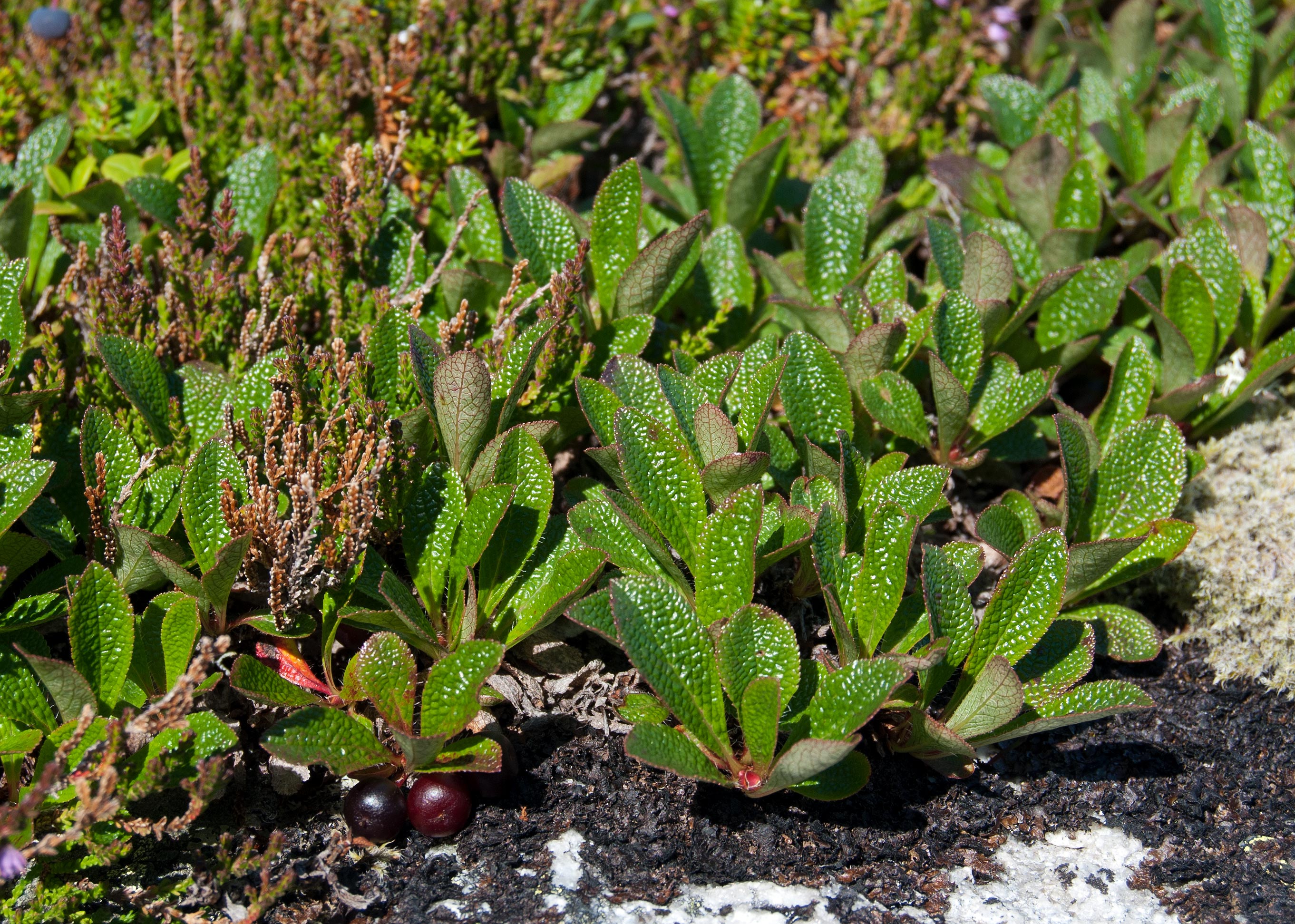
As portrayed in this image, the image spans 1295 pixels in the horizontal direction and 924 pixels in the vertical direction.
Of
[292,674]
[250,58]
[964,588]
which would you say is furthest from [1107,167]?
[292,674]

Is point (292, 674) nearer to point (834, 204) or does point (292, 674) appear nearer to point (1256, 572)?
point (834, 204)

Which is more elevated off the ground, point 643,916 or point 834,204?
point 834,204

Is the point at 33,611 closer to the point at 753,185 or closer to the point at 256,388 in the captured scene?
the point at 256,388

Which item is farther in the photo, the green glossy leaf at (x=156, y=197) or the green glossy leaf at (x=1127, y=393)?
the green glossy leaf at (x=156, y=197)

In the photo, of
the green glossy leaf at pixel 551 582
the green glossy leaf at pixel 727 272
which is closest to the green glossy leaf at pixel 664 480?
the green glossy leaf at pixel 551 582

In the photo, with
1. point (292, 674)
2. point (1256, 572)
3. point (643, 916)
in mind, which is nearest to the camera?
point (643, 916)

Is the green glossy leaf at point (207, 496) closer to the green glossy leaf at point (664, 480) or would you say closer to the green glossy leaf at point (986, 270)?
the green glossy leaf at point (664, 480)
